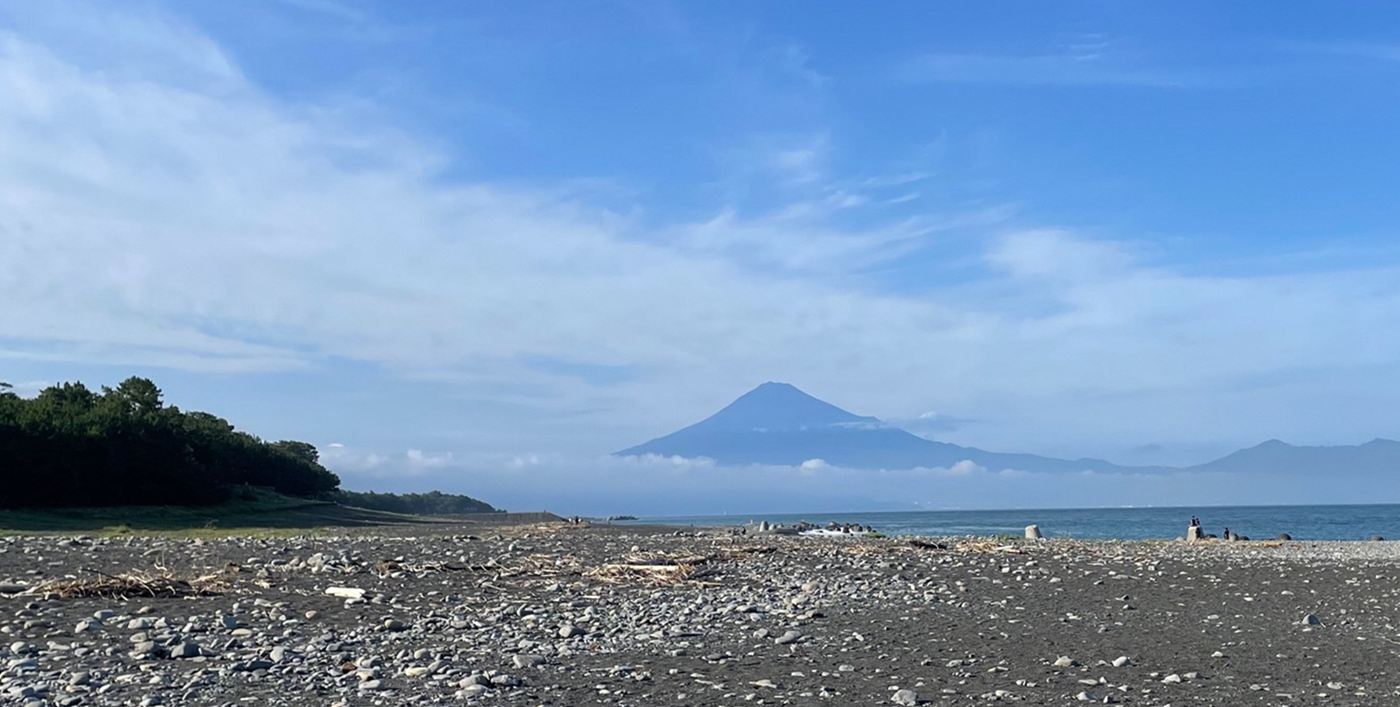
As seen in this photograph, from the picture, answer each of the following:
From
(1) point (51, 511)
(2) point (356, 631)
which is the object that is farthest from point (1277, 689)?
(1) point (51, 511)

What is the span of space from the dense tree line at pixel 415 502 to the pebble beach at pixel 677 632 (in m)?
80.1

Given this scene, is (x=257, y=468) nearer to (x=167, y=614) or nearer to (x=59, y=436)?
(x=59, y=436)

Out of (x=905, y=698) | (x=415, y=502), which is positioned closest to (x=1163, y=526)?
(x=415, y=502)

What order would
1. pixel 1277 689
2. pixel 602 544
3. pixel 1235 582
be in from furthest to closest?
pixel 602 544 < pixel 1235 582 < pixel 1277 689

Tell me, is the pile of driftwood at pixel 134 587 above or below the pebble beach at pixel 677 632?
above

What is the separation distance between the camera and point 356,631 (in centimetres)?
1088

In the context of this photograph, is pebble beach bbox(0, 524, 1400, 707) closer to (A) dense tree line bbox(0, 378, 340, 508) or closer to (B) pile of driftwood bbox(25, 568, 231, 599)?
(B) pile of driftwood bbox(25, 568, 231, 599)

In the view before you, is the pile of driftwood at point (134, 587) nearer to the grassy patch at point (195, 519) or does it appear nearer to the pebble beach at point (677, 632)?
the pebble beach at point (677, 632)

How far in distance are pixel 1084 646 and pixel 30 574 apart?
Result: 510 inches

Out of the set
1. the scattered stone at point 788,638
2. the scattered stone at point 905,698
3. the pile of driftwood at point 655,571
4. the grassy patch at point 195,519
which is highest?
the grassy patch at point 195,519

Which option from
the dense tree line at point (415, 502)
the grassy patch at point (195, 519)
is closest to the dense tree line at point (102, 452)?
the grassy patch at point (195, 519)

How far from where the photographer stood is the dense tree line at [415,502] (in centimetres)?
10006

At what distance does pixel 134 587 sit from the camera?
41.8ft

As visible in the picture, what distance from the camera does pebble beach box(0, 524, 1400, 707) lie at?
27.5ft
